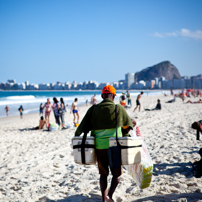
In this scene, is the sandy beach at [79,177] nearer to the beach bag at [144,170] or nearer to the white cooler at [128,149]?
the beach bag at [144,170]

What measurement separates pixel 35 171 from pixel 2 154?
214cm

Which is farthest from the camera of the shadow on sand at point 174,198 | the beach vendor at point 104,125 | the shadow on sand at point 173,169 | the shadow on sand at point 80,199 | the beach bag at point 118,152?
the shadow on sand at point 173,169

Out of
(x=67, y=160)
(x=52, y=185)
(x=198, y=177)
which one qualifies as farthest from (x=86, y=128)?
(x=67, y=160)

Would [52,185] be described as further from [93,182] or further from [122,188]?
[122,188]

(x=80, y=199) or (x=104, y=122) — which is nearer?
(x=104, y=122)

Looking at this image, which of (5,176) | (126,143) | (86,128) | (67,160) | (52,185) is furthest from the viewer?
(67,160)

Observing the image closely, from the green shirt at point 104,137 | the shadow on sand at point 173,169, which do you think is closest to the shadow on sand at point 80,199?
the green shirt at point 104,137

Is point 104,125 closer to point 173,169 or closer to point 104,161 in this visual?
point 104,161

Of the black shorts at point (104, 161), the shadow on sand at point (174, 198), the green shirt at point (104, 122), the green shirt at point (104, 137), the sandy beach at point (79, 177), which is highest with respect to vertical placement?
the green shirt at point (104, 122)

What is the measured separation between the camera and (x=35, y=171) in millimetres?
4605

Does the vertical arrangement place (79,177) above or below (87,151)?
below

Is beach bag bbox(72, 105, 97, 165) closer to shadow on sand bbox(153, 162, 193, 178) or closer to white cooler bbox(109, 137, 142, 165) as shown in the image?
white cooler bbox(109, 137, 142, 165)

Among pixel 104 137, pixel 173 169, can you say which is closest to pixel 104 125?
pixel 104 137

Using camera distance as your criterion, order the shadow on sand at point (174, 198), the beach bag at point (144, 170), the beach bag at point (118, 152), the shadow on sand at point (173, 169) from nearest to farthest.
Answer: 1. the beach bag at point (118, 152)
2. the beach bag at point (144, 170)
3. the shadow on sand at point (174, 198)
4. the shadow on sand at point (173, 169)
